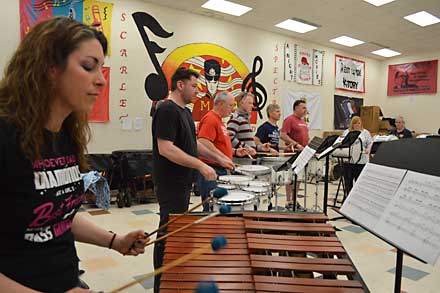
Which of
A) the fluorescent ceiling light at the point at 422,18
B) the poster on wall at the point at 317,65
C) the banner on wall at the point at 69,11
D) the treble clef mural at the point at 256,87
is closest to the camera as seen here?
the banner on wall at the point at 69,11

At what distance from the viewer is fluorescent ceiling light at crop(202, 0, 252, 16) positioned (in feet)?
19.4

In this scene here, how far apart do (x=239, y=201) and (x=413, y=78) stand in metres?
9.14

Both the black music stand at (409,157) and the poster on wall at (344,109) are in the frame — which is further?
the poster on wall at (344,109)

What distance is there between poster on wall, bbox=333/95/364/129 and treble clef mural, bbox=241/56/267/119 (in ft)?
8.54

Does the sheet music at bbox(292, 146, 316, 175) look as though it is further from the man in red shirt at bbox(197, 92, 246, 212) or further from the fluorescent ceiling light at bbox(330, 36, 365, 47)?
the fluorescent ceiling light at bbox(330, 36, 365, 47)

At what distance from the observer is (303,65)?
8.18 metres

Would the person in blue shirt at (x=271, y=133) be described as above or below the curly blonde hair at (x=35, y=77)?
below

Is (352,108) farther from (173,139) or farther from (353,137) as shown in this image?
(173,139)

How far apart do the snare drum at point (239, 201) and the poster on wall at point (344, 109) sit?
7020 mm

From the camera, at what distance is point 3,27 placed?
15.2ft

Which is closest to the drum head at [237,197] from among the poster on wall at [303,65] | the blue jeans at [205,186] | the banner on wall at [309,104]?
the blue jeans at [205,186]

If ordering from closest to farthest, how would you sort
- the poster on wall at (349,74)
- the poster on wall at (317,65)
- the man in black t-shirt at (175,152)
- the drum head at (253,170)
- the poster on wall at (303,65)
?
1. the man in black t-shirt at (175,152)
2. the drum head at (253,170)
3. the poster on wall at (303,65)
4. the poster on wall at (317,65)
5. the poster on wall at (349,74)

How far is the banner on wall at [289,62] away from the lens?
7797mm

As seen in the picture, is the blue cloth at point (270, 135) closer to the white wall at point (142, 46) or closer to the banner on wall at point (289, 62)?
the white wall at point (142, 46)
